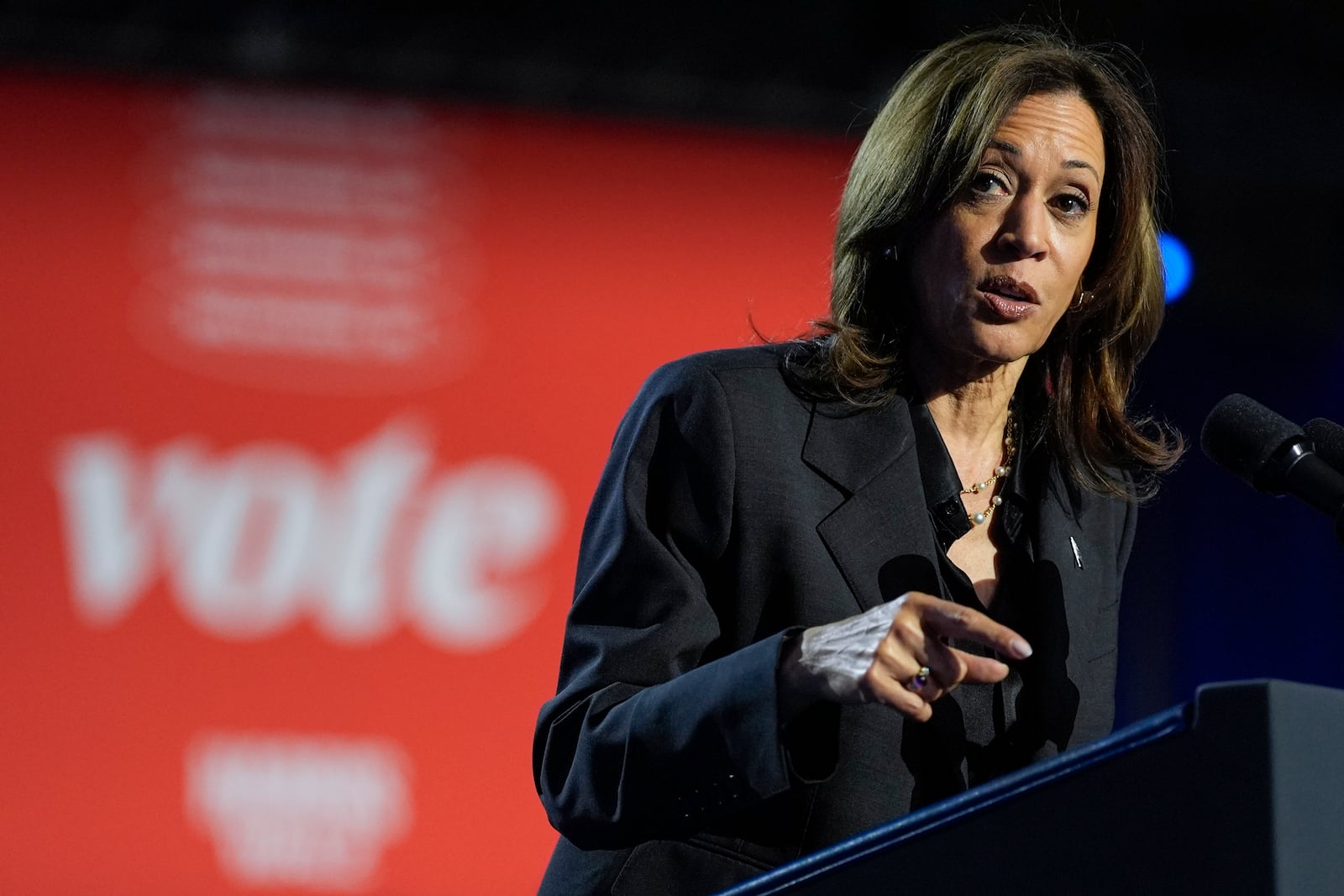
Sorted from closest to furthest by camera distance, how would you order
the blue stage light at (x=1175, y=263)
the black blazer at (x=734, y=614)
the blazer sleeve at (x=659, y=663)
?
the blazer sleeve at (x=659, y=663), the black blazer at (x=734, y=614), the blue stage light at (x=1175, y=263)

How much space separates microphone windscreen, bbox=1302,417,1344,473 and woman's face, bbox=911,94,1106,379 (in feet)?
1.34

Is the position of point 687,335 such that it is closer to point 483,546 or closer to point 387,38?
point 483,546

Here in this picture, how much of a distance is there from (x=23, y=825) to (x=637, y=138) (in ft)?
7.54

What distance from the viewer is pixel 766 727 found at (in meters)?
1.10

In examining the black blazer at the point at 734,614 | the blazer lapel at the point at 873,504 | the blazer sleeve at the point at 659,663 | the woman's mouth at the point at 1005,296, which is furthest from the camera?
the woman's mouth at the point at 1005,296

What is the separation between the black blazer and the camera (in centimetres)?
130

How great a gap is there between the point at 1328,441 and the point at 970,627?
454 mm

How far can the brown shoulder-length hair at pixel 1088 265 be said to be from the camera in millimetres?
1642

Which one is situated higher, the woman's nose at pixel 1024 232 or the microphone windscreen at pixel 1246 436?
the woman's nose at pixel 1024 232

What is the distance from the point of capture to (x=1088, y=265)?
182 centimetres

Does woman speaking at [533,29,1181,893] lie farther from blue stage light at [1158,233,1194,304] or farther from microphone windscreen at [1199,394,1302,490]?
blue stage light at [1158,233,1194,304]

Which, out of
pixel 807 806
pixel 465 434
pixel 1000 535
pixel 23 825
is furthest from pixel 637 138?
pixel 807 806

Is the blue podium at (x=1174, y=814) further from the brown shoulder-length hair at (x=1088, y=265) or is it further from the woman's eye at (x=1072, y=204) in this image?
the woman's eye at (x=1072, y=204)

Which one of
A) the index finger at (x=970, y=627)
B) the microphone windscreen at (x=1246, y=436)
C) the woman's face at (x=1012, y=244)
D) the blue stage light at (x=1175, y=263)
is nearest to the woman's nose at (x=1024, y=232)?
the woman's face at (x=1012, y=244)
